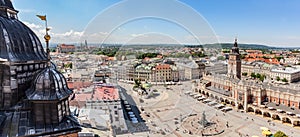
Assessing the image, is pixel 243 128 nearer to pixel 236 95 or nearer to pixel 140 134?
pixel 236 95

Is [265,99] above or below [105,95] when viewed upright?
below

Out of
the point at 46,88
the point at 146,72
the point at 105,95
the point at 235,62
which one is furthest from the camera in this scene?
the point at 146,72

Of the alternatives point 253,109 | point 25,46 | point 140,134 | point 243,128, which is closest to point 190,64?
point 253,109

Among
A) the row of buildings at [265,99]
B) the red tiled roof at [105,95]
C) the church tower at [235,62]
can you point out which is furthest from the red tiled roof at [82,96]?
the church tower at [235,62]

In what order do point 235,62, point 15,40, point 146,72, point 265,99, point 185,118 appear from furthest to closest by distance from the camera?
point 146,72 → point 235,62 → point 265,99 → point 185,118 → point 15,40

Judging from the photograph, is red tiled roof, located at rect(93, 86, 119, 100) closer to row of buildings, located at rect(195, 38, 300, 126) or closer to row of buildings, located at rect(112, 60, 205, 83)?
row of buildings, located at rect(195, 38, 300, 126)

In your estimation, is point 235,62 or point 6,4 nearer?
point 6,4

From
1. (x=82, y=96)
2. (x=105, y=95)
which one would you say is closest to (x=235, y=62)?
(x=105, y=95)

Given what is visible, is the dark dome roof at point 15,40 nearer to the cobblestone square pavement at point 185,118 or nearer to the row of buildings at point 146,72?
the cobblestone square pavement at point 185,118

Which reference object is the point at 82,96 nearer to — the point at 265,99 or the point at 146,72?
the point at 265,99
